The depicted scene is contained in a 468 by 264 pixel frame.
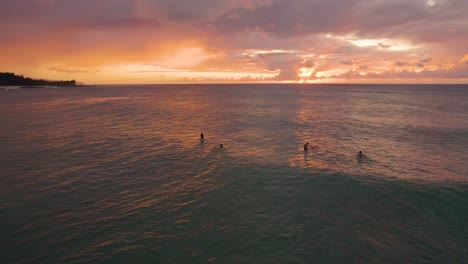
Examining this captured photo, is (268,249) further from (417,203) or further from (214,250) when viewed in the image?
(417,203)

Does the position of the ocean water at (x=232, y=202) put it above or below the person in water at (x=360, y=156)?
below

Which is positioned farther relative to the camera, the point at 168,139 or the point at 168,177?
the point at 168,139

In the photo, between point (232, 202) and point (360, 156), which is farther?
point (360, 156)

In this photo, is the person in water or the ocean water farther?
the person in water

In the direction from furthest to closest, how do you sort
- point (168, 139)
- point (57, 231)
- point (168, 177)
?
point (168, 139), point (168, 177), point (57, 231)

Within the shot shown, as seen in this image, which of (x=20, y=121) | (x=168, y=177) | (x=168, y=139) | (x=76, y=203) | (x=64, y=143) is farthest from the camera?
(x=20, y=121)

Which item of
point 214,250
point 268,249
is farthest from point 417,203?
point 214,250

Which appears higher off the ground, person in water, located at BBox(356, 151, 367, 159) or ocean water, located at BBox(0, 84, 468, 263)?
person in water, located at BBox(356, 151, 367, 159)

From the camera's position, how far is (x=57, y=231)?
2039 centimetres

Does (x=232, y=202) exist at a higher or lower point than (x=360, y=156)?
lower

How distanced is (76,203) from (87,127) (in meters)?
44.5

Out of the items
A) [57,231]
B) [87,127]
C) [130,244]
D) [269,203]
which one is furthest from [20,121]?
[269,203]

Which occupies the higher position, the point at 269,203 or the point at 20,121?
the point at 20,121

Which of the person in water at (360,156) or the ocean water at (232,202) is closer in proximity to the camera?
the ocean water at (232,202)
